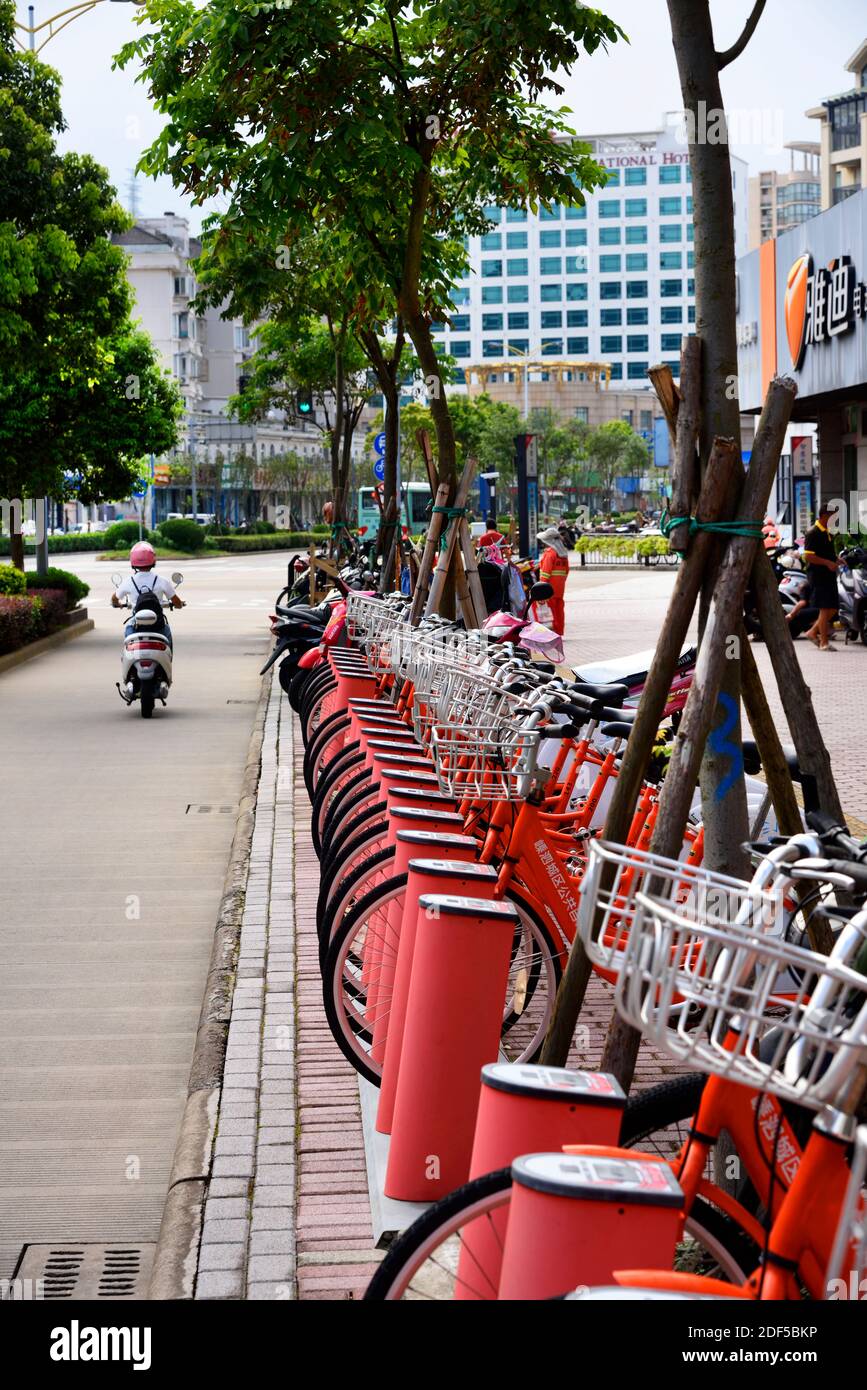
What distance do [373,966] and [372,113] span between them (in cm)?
670

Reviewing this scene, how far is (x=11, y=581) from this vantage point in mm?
22453

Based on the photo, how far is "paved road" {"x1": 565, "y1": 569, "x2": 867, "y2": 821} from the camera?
11.4 m

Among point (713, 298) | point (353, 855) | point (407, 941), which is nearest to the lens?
point (713, 298)

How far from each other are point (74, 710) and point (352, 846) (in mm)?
10873

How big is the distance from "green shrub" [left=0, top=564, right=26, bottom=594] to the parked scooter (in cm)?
1080

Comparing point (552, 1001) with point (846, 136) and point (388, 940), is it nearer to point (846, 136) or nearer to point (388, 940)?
point (388, 940)

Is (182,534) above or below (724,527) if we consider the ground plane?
above

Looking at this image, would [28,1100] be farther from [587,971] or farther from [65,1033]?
[587,971]

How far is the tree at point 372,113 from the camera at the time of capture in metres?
9.49

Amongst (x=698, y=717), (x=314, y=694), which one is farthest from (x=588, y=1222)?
(x=314, y=694)

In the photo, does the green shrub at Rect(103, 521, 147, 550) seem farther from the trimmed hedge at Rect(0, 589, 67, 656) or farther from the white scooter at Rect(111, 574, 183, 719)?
the white scooter at Rect(111, 574, 183, 719)

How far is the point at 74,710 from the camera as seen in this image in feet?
51.7

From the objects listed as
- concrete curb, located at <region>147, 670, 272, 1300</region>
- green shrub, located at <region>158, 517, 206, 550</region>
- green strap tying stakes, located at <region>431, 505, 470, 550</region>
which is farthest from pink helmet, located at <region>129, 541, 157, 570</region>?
green shrub, located at <region>158, 517, 206, 550</region>
